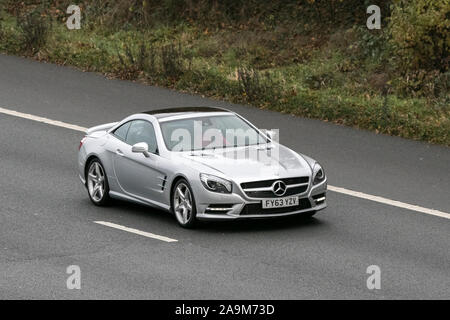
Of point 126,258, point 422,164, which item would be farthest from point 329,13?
point 126,258

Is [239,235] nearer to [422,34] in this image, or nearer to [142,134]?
[142,134]

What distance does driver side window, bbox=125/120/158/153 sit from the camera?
17194 mm

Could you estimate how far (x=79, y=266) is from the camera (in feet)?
46.6

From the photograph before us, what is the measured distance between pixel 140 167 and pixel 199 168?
4.61ft

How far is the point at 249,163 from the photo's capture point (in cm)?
1619

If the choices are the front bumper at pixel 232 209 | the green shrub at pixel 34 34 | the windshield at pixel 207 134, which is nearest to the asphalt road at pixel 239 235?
the front bumper at pixel 232 209

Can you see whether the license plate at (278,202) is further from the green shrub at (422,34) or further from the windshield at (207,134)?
the green shrub at (422,34)

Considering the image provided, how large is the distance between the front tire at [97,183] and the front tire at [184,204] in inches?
73.4

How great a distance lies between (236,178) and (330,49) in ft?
38.3

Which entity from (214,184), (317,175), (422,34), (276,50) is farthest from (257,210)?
(276,50)

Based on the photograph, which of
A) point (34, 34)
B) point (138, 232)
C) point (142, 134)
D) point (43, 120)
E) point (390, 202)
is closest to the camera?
point (138, 232)

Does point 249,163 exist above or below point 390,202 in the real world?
above
